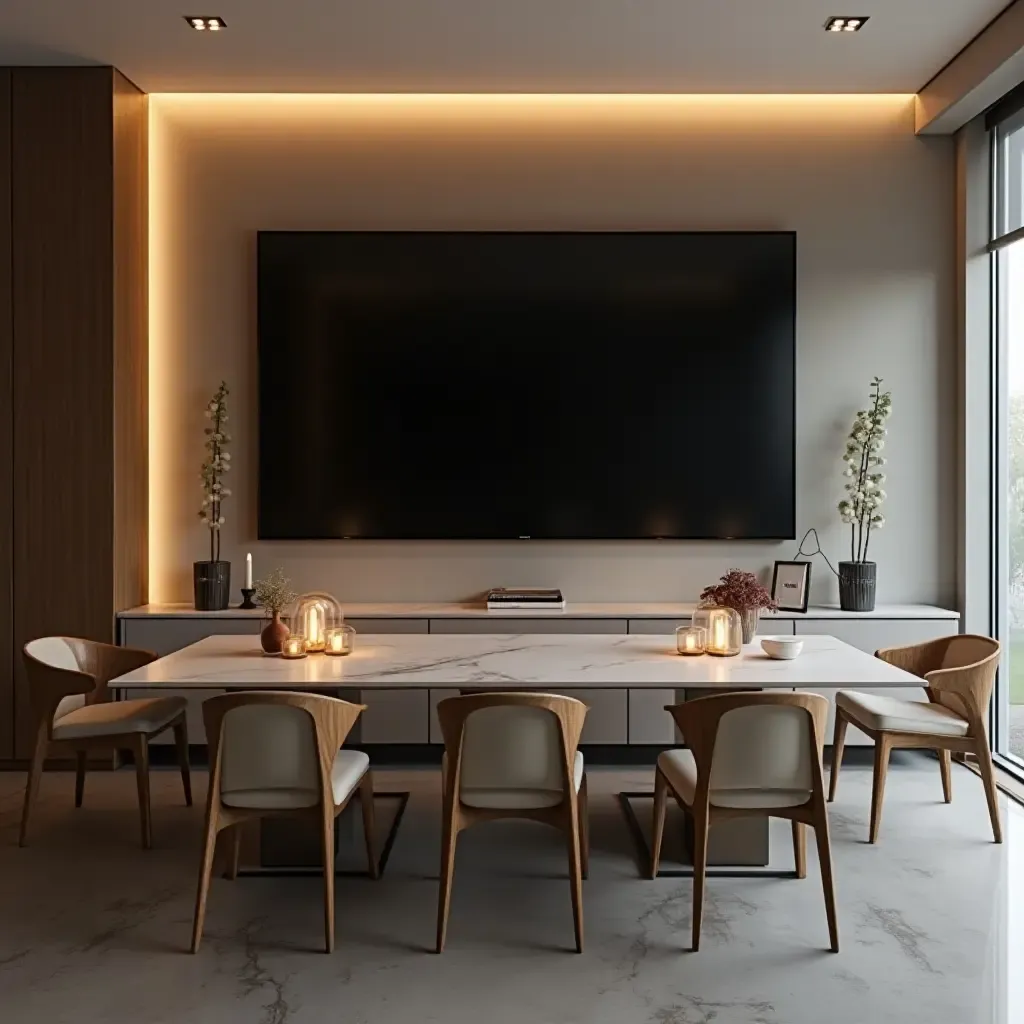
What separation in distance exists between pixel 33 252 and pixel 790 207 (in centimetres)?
392

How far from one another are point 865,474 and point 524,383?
188 centimetres

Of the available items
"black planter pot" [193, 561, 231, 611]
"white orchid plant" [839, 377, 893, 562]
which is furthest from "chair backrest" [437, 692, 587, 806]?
"white orchid plant" [839, 377, 893, 562]

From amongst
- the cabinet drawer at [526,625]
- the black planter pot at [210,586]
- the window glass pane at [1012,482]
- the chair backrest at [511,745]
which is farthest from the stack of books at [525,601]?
the window glass pane at [1012,482]

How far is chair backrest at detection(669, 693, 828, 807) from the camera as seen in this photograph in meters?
3.14

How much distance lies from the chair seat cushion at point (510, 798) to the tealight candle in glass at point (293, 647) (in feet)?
3.41

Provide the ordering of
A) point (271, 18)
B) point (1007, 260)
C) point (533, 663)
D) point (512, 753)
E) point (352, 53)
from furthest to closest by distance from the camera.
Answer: point (1007, 260), point (352, 53), point (271, 18), point (533, 663), point (512, 753)

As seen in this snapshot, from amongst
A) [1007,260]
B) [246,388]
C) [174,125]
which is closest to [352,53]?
[174,125]

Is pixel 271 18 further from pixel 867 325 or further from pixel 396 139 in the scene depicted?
pixel 867 325

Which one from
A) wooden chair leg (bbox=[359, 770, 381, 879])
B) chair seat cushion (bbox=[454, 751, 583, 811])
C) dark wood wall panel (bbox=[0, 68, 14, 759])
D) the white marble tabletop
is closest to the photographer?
chair seat cushion (bbox=[454, 751, 583, 811])

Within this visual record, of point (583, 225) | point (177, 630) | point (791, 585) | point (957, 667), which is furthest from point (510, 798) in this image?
point (583, 225)

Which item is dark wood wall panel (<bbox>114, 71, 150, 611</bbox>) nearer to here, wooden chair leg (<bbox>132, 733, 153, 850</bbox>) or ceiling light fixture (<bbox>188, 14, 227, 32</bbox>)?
ceiling light fixture (<bbox>188, 14, 227, 32</bbox>)

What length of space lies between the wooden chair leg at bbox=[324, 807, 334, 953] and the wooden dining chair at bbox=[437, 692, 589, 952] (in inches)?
12.8

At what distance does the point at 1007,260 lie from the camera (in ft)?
17.6

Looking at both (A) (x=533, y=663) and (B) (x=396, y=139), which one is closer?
(A) (x=533, y=663)
